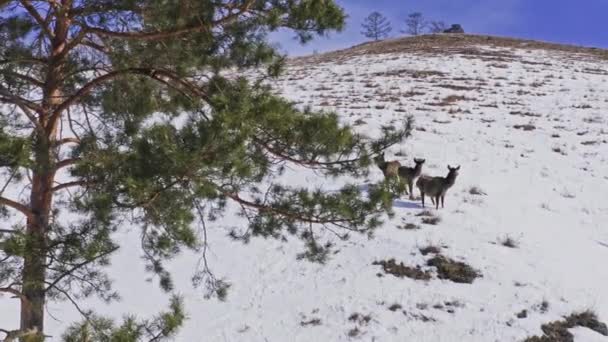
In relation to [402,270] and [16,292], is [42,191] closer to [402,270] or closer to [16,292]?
[16,292]

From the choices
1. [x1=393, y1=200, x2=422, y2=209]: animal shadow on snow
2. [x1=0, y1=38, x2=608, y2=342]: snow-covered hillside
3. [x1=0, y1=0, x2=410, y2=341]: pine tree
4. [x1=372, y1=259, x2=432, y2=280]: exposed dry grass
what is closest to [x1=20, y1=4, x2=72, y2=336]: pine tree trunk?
[x1=0, y1=0, x2=410, y2=341]: pine tree

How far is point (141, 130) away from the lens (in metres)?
3.54

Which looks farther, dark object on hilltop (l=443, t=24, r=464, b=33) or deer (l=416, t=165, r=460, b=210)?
dark object on hilltop (l=443, t=24, r=464, b=33)

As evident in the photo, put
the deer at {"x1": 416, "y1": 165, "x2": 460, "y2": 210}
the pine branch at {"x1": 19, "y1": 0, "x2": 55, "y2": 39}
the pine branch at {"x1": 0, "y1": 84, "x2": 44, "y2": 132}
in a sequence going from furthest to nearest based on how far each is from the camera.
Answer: the deer at {"x1": 416, "y1": 165, "x2": 460, "y2": 210}
the pine branch at {"x1": 19, "y1": 0, "x2": 55, "y2": 39}
the pine branch at {"x1": 0, "y1": 84, "x2": 44, "y2": 132}

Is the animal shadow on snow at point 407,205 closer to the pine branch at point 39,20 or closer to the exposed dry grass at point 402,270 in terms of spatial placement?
the exposed dry grass at point 402,270

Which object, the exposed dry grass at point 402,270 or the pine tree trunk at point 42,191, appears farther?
→ the exposed dry grass at point 402,270

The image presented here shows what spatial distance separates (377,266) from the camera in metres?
7.31

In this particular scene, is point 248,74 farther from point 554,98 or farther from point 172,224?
point 554,98

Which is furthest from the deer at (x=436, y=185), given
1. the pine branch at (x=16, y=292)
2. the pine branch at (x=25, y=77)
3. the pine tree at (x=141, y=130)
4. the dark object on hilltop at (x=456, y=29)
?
the dark object on hilltop at (x=456, y=29)

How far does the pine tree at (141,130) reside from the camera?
3.60 meters

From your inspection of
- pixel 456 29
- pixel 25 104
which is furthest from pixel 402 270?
pixel 456 29

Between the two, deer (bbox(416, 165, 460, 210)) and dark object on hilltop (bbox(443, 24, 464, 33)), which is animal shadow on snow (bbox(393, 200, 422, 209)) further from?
dark object on hilltop (bbox(443, 24, 464, 33))

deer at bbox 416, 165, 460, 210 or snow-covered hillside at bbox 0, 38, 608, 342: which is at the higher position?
deer at bbox 416, 165, 460, 210

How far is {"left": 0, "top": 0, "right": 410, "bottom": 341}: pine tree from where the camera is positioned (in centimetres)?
360
